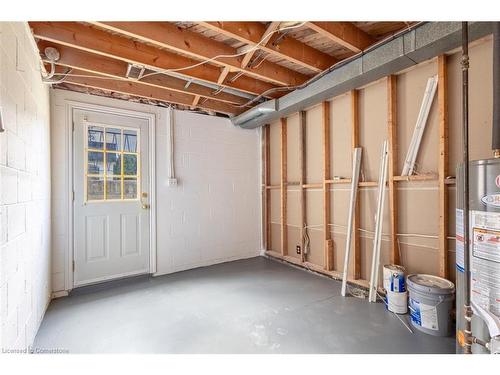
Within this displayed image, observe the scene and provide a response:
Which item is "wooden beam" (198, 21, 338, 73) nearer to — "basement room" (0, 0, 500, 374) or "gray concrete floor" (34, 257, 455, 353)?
"basement room" (0, 0, 500, 374)

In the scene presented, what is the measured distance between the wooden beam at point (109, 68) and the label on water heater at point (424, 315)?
10.4 feet

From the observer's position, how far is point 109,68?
269cm

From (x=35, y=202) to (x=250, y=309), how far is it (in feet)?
6.84

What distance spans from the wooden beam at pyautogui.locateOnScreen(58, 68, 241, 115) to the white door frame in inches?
9.5

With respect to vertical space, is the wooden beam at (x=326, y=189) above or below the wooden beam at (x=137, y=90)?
below

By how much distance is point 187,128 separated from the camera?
379 centimetres

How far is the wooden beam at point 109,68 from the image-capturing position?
2426 millimetres

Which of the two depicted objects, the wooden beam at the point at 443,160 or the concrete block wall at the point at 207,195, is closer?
the wooden beam at the point at 443,160

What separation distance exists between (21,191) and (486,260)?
107 inches

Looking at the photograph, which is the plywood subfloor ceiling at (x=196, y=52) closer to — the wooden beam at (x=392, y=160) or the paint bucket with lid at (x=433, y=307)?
the wooden beam at (x=392, y=160)

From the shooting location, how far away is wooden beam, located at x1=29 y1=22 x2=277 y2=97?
80.1 inches

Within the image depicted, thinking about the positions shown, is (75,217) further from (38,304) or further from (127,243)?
(38,304)

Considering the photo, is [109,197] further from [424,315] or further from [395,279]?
[424,315]

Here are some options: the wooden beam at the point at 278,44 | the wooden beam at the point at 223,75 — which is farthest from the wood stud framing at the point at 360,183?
the wooden beam at the point at 223,75
